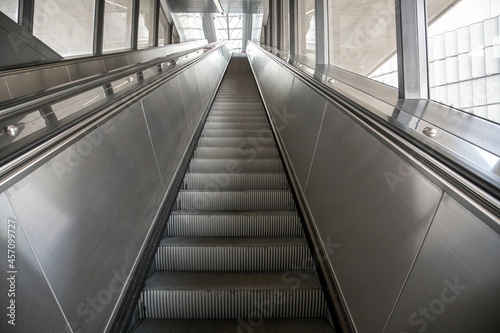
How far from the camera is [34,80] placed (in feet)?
15.5

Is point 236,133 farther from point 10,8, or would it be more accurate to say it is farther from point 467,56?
point 10,8

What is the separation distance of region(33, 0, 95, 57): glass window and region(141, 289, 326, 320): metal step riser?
17.8 ft

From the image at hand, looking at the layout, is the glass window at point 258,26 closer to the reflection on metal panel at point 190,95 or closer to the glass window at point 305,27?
the glass window at point 305,27

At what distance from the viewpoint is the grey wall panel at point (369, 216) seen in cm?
126

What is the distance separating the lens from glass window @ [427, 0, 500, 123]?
1726mm

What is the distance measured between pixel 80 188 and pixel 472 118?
189 cm

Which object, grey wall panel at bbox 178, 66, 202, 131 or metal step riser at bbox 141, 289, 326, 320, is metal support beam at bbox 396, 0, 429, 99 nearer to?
metal step riser at bbox 141, 289, 326, 320

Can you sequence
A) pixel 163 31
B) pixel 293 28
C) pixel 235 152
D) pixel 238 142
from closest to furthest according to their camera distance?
pixel 235 152, pixel 238 142, pixel 293 28, pixel 163 31

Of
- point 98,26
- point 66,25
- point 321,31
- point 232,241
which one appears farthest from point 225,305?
point 98,26

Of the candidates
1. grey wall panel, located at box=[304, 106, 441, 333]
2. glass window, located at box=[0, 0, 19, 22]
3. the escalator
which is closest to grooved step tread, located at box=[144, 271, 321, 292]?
the escalator

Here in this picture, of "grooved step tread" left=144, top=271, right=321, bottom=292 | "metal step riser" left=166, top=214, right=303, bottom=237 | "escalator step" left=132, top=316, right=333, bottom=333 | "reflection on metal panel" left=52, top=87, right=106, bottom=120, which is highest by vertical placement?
"reflection on metal panel" left=52, top=87, right=106, bottom=120

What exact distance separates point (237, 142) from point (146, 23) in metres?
9.16

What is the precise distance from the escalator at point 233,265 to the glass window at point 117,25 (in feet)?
20.6

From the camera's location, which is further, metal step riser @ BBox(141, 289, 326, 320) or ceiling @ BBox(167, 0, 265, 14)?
ceiling @ BBox(167, 0, 265, 14)
